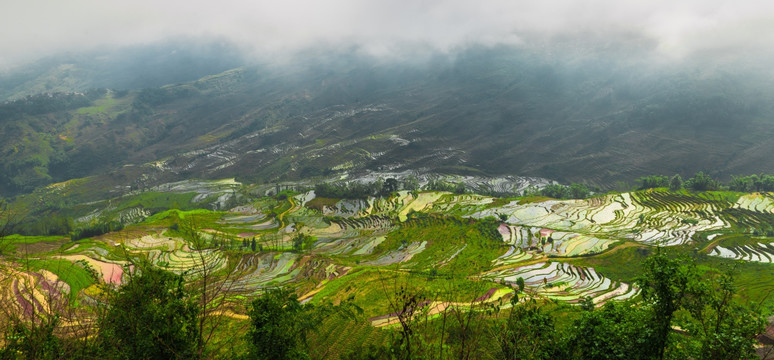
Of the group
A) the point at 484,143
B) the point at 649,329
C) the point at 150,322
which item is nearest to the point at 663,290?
the point at 649,329

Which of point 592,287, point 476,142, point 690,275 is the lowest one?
point 476,142

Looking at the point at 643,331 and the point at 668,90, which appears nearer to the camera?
the point at 643,331

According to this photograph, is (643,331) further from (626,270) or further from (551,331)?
(626,270)

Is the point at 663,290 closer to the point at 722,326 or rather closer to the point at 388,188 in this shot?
the point at 722,326

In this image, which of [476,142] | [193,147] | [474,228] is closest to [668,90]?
[476,142]

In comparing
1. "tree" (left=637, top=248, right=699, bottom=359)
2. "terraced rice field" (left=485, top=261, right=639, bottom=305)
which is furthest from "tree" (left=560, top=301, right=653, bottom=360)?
"terraced rice field" (left=485, top=261, right=639, bottom=305)
